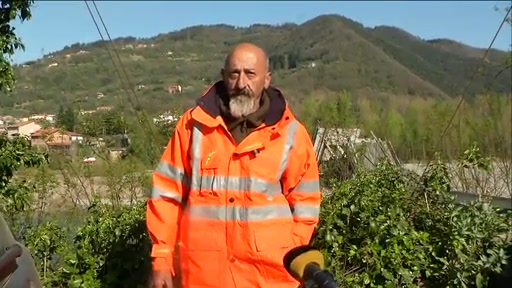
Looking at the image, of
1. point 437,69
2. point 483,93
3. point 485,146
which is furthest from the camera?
point 437,69

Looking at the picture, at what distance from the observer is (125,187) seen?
22.8 ft

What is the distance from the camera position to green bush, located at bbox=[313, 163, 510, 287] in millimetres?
5953

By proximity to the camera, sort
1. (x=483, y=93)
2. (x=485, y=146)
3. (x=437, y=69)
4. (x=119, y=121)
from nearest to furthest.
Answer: (x=119, y=121) → (x=485, y=146) → (x=483, y=93) → (x=437, y=69)

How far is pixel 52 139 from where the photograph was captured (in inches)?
277

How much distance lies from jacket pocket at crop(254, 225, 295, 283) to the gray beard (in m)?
0.53

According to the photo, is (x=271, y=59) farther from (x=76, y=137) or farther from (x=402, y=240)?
(x=76, y=137)

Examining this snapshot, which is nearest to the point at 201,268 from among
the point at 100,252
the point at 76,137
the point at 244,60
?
the point at 244,60

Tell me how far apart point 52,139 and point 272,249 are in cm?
370

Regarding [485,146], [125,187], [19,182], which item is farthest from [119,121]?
[485,146]

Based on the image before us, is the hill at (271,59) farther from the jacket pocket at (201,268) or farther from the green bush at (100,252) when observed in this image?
the jacket pocket at (201,268)

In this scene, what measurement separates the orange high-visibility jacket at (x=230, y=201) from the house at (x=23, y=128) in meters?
2.76

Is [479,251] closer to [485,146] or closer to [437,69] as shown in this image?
[485,146]

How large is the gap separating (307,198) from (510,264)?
8.65ft

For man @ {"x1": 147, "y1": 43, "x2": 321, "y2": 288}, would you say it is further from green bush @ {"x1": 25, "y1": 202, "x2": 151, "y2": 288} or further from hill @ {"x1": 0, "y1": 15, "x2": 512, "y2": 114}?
hill @ {"x1": 0, "y1": 15, "x2": 512, "y2": 114}
